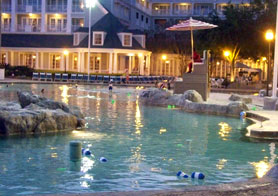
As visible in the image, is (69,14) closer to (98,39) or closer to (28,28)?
(28,28)

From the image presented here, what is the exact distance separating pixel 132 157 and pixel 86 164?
1344 mm

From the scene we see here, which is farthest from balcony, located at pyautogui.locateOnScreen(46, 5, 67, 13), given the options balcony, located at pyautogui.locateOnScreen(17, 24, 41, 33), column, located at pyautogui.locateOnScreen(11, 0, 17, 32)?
column, located at pyautogui.locateOnScreen(11, 0, 17, 32)

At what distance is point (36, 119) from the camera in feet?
48.0

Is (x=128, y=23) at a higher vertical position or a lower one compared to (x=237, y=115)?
higher

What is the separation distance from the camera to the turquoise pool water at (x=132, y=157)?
916 centimetres

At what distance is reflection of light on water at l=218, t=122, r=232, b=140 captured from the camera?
15.4m

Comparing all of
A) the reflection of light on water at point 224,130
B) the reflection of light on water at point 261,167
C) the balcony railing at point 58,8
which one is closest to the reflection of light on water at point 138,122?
the reflection of light on water at point 224,130

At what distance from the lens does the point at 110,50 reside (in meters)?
54.0

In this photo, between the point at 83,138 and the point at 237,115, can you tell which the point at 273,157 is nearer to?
the point at 83,138

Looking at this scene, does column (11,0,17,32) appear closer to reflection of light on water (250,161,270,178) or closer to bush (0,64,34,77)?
bush (0,64,34,77)

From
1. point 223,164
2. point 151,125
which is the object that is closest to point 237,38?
point 151,125

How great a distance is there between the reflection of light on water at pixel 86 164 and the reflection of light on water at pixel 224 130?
205 inches

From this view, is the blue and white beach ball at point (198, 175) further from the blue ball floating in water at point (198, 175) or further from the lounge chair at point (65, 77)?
the lounge chair at point (65, 77)

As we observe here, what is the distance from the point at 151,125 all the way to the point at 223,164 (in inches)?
258
